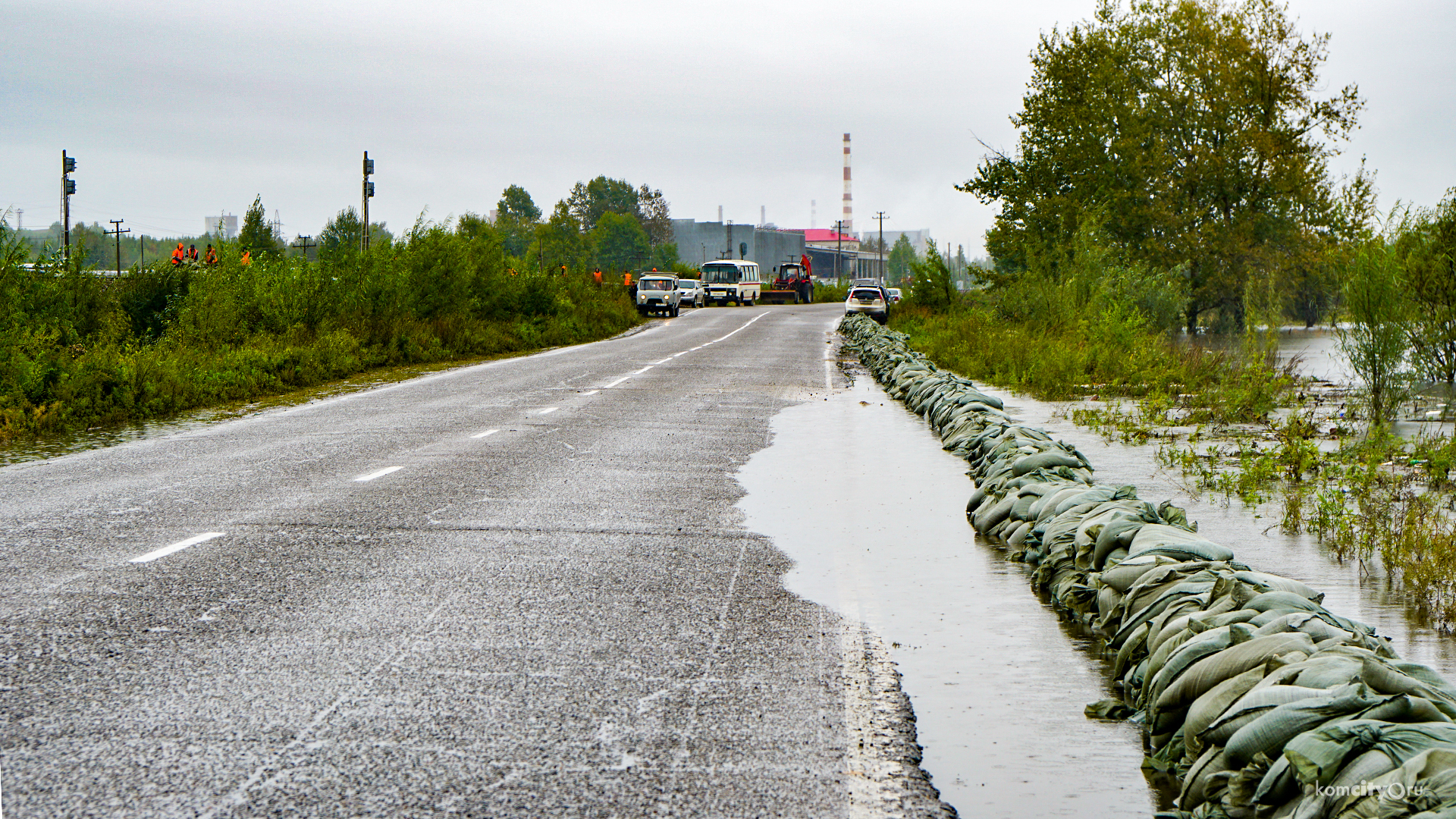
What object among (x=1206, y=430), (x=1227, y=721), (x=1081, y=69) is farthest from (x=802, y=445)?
(x=1081, y=69)

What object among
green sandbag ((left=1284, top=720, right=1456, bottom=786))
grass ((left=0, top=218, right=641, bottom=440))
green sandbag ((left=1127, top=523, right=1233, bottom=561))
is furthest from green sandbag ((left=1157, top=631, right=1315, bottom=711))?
grass ((left=0, top=218, right=641, bottom=440))

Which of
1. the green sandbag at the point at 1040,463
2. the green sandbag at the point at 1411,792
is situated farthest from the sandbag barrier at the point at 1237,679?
the green sandbag at the point at 1040,463

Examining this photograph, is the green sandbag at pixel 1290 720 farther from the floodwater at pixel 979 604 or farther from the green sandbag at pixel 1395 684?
the floodwater at pixel 979 604

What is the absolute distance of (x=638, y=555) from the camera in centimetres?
711

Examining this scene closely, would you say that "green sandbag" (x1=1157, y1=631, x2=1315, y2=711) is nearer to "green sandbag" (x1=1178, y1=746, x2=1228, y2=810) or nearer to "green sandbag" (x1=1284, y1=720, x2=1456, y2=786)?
"green sandbag" (x1=1178, y1=746, x2=1228, y2=810)

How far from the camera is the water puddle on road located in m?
3.93

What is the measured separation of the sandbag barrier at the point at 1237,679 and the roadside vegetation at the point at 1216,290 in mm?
1477

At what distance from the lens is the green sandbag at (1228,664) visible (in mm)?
4035

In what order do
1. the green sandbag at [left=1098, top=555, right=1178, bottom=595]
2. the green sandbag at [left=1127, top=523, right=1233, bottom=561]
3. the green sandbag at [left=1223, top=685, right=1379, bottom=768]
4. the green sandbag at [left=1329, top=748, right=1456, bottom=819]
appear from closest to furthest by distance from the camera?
the green sandbag at [left=1329, top=748, right=1456, bottom=819], the green sandbag at [left=1223, top=685, right=1379, bottom=768], the green sandbag at [left=1098, top=555, right=1178, bottom=595], the green sandbag at [left=1127, top=523, right=1233, bottom=561]

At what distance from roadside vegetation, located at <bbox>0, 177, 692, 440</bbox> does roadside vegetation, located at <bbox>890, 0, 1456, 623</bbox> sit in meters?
11.3

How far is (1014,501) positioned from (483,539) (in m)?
3.25

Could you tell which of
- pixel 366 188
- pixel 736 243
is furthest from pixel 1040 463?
pixel 736 243

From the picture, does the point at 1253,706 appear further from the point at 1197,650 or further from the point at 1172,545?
the point at 1172,545

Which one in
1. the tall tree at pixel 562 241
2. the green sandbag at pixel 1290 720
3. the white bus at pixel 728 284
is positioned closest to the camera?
the green sandbag at pixel 1290 720
